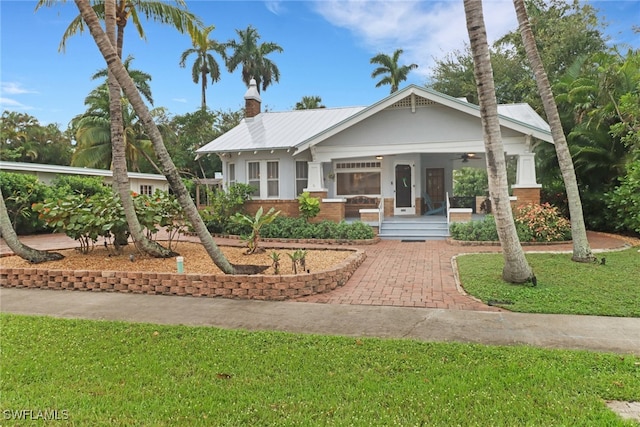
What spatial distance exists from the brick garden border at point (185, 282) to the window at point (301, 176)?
8745 mm

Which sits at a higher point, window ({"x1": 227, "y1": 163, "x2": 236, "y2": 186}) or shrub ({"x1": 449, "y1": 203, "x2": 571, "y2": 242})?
window ({"x1": 227, "y1": 163, "x2": 236, "y2": 186})

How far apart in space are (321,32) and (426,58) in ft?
61.2

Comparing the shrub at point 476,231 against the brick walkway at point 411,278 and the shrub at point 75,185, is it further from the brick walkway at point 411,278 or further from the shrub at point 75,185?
the shrub at point 75,185

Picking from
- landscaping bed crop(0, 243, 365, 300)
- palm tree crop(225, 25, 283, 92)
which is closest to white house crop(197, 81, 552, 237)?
landscaping bed crop(0, 243, 365, 300)

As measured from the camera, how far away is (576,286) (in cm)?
653

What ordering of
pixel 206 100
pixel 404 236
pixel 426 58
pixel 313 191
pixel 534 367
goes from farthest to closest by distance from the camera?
pixel 206 100
pixel 426 58
pixel 313 191
pixel 404 236
pixel 534 367

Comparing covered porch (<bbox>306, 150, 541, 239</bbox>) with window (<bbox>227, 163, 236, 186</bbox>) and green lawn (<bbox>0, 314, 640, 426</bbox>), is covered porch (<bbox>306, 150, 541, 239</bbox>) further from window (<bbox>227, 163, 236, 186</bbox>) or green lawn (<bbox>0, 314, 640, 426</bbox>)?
green lawn (<bbox>0, 314, 640, 426</bbox>)

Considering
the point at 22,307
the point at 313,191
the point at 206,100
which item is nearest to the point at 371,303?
the point at 22,307

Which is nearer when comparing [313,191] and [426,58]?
[313,191]

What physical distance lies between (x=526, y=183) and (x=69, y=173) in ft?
73.4

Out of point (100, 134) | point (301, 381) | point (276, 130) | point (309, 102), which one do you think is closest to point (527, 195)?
point (276, 130)

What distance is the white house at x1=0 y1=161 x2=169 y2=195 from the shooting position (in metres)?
18.4

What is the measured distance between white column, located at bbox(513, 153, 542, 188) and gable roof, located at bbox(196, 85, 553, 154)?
0.77 m

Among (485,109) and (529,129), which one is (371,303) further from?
(529,129)
